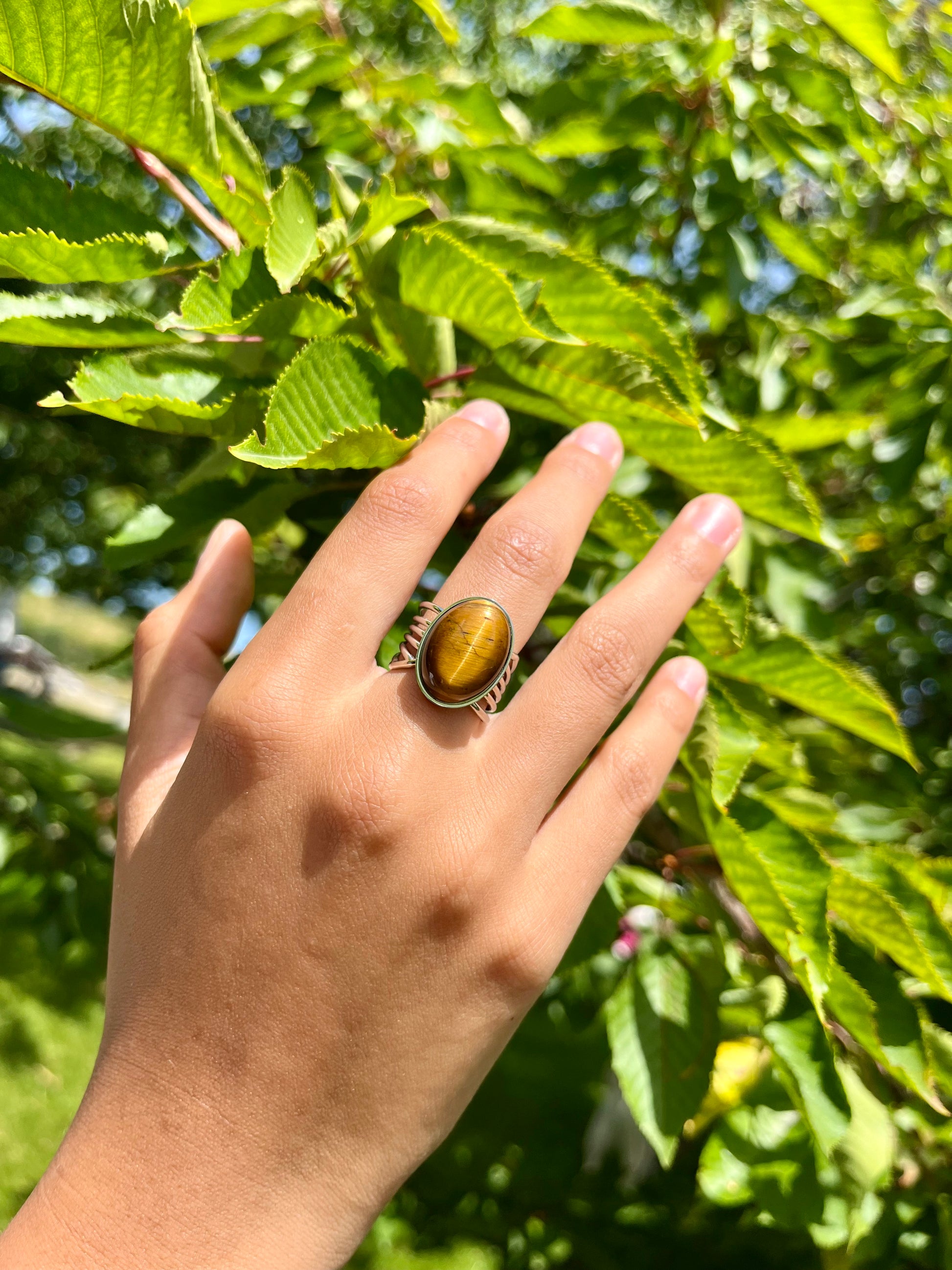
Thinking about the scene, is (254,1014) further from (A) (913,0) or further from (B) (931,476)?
(A) (913,0)

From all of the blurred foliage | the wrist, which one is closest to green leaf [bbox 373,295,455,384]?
the blurred foliage

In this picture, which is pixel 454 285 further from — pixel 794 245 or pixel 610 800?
pixel 794 245

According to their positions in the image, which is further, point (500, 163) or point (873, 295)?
point (873, 295)

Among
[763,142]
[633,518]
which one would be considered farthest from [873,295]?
[633,518]

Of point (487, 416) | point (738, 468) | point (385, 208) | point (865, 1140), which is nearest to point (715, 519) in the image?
Result: point (738, 468)

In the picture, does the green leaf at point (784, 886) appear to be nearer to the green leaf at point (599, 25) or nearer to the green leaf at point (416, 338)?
the green leaf at point (416, 338)

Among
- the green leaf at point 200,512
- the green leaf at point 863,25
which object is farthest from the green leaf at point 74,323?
the green leaf at point 863,25

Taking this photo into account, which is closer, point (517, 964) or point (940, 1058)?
point (517, 964)
